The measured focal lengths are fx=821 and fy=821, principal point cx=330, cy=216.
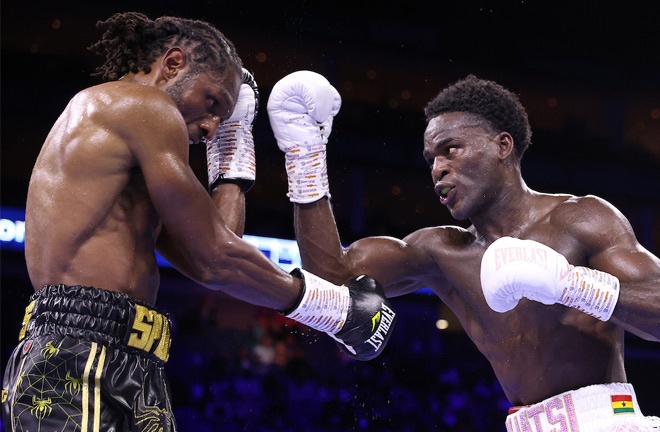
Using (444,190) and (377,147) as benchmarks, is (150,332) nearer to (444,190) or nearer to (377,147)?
(444,190)

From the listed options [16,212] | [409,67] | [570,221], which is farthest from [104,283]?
[409,67]

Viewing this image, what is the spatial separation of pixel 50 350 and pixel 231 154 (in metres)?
0.96

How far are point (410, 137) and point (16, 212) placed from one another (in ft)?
12.1

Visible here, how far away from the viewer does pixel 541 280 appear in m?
2.39


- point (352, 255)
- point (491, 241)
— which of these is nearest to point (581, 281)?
point (491, 241)

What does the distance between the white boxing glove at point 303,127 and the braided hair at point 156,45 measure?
381 millimetres

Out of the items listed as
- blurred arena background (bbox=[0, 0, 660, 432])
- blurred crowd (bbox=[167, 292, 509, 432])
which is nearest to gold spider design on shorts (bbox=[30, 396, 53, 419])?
blurred arena background (bbox=[0, 0, 660, 432])

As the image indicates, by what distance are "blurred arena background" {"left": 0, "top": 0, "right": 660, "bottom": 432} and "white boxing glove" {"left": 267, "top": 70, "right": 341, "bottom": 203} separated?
377cm

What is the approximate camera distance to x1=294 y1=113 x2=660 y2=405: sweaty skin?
8.76 feet

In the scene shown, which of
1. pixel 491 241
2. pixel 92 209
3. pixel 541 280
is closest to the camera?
pixel 92 209

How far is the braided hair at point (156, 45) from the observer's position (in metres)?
2.44

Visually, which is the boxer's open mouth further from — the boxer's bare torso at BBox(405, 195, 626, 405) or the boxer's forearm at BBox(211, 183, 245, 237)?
the boxer's forearm at BBox(211, 183, 245, 237)

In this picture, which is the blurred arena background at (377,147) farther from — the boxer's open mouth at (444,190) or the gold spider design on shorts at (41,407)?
the gold spider design on shorts at (41,407)

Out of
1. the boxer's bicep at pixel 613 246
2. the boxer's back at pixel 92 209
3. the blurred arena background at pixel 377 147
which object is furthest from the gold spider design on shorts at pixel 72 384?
the blurred arena background at pixel 377 147
